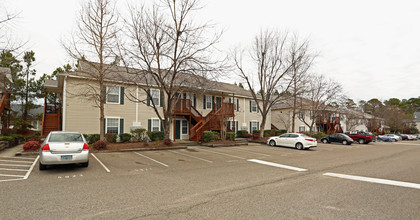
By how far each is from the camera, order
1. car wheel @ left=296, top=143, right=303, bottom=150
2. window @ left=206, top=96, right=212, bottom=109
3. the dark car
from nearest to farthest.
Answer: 1. car wheel @ left=296, top=143, right=303, bottom=150
2. window @ left=206, top=96, right=212, bottom=109
3. the dark car

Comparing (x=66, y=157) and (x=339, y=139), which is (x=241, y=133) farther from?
(x=66, y=157)

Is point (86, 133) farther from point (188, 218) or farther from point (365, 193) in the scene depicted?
point (365, 193)

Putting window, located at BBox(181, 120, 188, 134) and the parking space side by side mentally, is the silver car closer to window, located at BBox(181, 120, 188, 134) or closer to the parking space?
the parking space

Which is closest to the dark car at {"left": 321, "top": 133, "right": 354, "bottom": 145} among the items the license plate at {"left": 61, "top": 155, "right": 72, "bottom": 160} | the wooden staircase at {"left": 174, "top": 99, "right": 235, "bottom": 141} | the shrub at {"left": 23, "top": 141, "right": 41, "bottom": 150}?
the wooden staircase at {"left": 174, "top": 99, "right": 235, "bottom": 141}

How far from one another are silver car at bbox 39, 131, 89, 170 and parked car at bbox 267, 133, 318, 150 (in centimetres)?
1525

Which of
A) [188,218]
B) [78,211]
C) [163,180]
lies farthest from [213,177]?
[78,211]

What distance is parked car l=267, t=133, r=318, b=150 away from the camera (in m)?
17.1

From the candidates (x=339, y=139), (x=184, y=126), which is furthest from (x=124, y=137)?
(x=339, y=139)

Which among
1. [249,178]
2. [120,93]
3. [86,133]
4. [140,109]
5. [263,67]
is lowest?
[249,178]

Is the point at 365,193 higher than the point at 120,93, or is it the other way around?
the point at 120,93

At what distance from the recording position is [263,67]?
74.3 ft

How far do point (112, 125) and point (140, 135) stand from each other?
92.2 inches

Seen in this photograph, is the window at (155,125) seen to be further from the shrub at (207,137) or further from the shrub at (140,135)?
the shrub at (207,137)

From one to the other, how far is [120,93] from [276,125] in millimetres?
26478
